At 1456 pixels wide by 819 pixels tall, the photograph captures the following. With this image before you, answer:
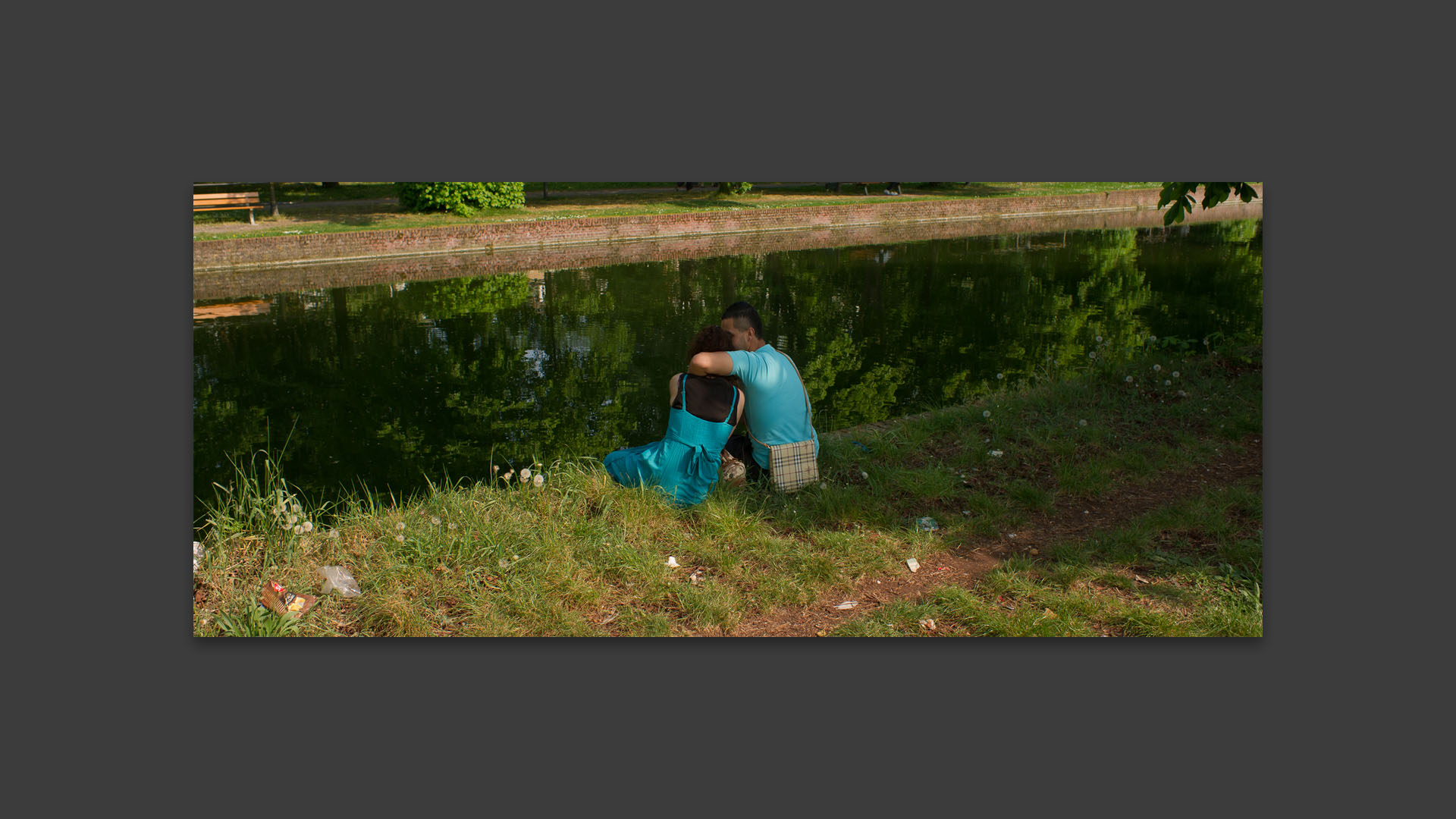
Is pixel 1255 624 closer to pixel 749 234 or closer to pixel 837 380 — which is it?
pixel 837 380

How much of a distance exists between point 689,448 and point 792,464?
1.87 feet

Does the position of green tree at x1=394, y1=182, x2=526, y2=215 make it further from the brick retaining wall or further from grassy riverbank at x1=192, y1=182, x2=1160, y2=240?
the brick retaining wall

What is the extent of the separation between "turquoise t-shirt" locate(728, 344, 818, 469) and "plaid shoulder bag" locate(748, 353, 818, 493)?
3 cm

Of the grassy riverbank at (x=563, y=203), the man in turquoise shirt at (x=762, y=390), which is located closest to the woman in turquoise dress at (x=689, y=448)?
the man in turquoise shirt at (x=762, y=390)

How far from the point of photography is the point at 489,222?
12523 millimetres

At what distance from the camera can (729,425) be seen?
502 centimetres

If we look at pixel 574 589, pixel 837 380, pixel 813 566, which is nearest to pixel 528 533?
pixel 574 589

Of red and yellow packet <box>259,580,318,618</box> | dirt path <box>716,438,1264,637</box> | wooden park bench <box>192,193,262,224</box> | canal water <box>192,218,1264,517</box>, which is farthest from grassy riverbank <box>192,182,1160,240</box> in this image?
red and yellow packet <box>259,580,318,618</box>

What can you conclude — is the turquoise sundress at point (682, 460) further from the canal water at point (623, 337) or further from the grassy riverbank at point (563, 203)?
the grassy riverbank at point (563, 203)

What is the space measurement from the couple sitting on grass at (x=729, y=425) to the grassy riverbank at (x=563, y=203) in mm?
5376

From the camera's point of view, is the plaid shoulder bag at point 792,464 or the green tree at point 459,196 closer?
the plaid shoulder bag at point 792,464

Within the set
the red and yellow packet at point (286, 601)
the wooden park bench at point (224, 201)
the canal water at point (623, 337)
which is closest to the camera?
the red and yellow packet at point (286, 601)

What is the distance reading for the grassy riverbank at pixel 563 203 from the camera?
1067cm

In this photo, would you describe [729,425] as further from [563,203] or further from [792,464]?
[563,203]
